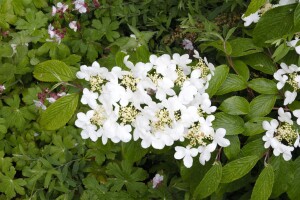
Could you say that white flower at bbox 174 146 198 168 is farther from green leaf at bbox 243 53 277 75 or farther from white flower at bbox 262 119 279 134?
green leaf at bbox 243 53 277 75

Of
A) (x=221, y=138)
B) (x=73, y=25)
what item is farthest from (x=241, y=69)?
(x=73, y=25)

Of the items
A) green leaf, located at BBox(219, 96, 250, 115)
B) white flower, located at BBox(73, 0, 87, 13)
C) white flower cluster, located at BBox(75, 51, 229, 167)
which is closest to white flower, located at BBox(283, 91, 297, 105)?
green leaf, located at BBox(219, 96, 250, 115)

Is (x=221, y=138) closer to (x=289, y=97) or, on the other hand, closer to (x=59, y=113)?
(x=289, y=97)

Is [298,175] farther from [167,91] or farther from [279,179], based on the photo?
[167,91]

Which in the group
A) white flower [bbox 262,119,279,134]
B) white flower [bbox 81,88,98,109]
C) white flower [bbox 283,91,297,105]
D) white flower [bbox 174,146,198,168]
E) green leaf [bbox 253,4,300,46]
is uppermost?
green leaf [bbox 253,4,300,46]

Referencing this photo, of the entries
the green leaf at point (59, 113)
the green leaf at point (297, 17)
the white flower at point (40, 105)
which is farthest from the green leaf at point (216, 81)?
the white flower at point (40, 105)

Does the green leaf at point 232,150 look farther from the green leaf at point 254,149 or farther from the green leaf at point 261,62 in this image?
the green leaf at point 261,62

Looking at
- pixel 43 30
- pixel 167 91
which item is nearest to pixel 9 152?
pixel 43 30
